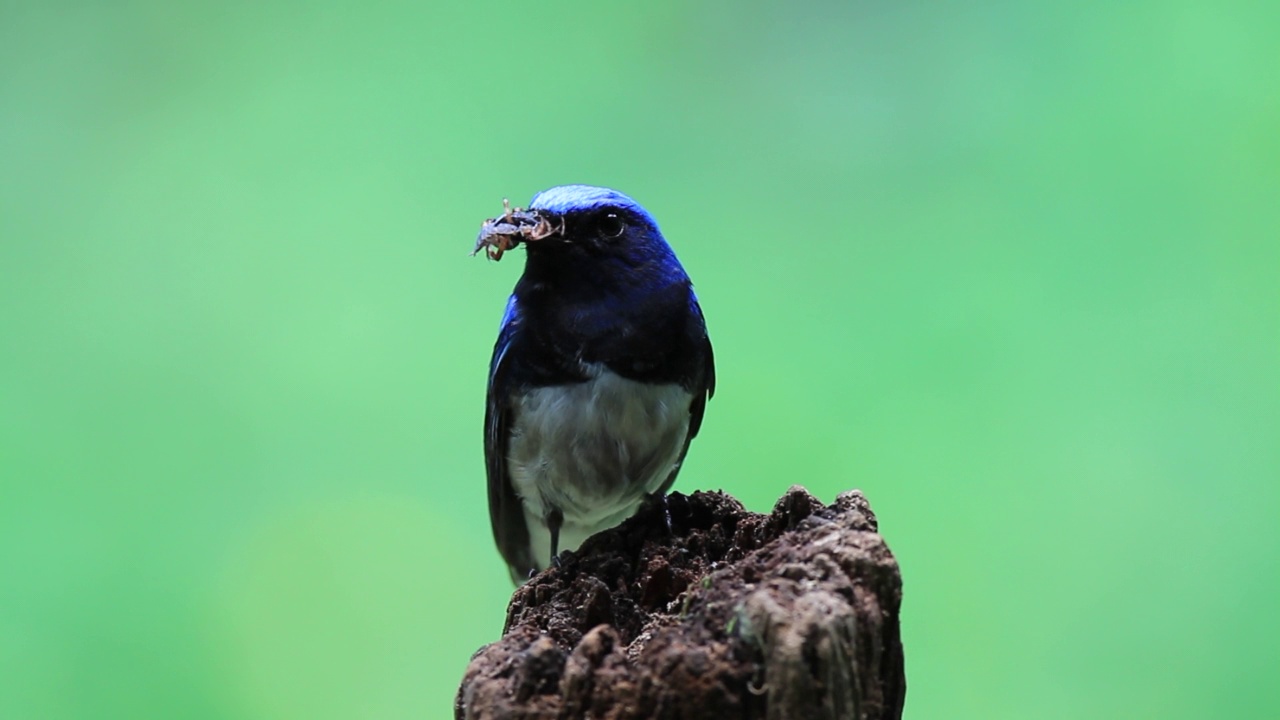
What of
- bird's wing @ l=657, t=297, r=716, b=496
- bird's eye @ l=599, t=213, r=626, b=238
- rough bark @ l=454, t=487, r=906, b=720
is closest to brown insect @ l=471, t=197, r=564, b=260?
bird's eye @ l=599, t=213, r=626, b=238

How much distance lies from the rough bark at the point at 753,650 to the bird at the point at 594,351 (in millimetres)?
1019

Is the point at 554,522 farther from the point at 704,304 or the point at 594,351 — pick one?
the point at 704,304

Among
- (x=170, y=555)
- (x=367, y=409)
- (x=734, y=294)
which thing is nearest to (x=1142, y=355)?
(x=734, y=294)

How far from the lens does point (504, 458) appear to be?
3777 millimetres

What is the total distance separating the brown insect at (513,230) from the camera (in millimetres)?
3182

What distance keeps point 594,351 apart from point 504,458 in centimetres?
64

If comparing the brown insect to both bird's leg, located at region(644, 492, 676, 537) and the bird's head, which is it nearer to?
the bird's head

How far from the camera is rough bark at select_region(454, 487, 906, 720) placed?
6.08 ft

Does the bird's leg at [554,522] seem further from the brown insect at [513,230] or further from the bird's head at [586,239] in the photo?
the brown insect at [513,230]

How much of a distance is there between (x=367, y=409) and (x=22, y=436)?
5.08ft

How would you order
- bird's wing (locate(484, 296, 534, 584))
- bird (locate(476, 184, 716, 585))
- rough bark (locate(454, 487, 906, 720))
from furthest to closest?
bird's wing (locate(484, 296, 534, 584)), bird (locate(476, 184, 716, 585)), rough bark (locate(454, 487, 906, 720))

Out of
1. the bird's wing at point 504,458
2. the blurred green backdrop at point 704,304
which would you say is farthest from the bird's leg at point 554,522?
the blurred green backdrop at point 704,304

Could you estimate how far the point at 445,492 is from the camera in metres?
5.33

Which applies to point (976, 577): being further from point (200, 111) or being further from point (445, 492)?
point (200, 111)
